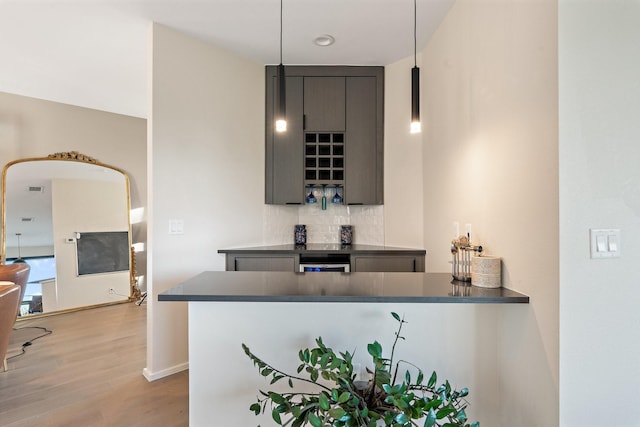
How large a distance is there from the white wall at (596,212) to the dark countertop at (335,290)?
9.3 inches

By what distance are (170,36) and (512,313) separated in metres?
2.98

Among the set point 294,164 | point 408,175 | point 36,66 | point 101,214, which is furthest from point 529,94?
point 101,214

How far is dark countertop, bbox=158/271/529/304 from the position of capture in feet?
4.34

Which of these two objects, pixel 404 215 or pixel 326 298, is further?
pixel 404 215

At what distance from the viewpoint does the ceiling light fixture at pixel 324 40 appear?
2.66 meters

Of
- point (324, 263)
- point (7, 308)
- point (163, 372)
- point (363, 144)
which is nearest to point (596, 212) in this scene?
point (324, 263)

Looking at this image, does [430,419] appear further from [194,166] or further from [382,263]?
[194,166]

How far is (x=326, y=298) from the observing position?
4.32 feet

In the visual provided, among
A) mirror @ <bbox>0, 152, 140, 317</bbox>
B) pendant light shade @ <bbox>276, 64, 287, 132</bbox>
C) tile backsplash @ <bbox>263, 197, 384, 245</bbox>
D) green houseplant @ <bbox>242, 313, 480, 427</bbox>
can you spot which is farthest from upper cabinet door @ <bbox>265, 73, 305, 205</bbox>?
mirror @ <bbox>0, 152, 140, 317</bbox>

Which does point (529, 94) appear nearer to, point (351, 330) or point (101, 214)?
point (351, 330)

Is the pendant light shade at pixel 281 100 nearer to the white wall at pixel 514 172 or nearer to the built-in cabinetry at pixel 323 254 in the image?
the white wall at pixel 514 172

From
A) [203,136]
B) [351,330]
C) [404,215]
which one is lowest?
[351,330]

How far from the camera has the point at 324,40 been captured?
272 centimetres

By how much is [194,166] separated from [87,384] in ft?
5.84
